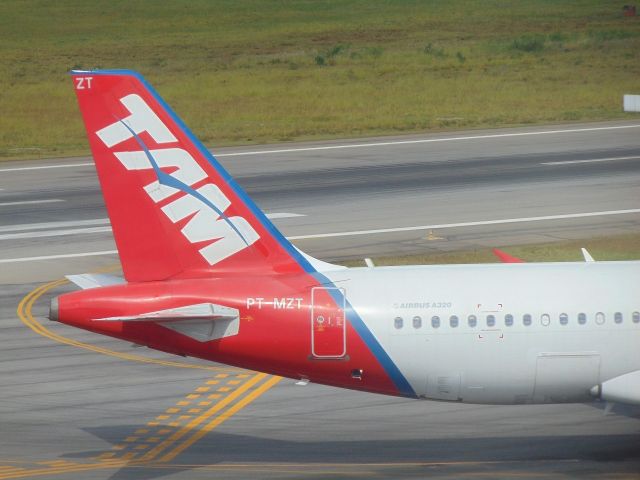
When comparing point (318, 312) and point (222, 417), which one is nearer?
point (318, 312)

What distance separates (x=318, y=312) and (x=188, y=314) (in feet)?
9.24

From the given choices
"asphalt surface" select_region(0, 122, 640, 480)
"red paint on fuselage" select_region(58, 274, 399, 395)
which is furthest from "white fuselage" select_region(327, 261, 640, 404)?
"asphalt surface" select_region(0, 122, 640, 480)

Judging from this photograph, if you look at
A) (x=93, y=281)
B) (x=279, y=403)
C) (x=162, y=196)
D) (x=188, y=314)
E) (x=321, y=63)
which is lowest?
(x=279, y=403)

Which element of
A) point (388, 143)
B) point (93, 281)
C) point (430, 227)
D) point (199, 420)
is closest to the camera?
point (93, 281)

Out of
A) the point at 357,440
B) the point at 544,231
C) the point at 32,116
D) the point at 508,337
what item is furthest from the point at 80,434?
the point at 32,116

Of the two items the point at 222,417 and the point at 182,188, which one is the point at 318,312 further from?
the point at 222,417

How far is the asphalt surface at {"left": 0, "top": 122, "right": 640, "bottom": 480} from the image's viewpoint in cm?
2920

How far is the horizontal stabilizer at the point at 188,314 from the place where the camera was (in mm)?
27047

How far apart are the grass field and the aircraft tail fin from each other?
51.6 meters

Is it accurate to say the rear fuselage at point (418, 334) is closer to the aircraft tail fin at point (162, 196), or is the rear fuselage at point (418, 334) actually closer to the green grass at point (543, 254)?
the aircraft tail fin at point (162, 196)

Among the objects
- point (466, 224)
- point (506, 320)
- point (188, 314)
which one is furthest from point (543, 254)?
point (188, 314)

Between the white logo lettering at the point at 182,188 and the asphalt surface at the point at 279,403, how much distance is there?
16.8ft

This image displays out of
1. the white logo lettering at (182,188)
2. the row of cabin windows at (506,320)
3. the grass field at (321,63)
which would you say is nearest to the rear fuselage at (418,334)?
the row of cabin windows at (506,320)

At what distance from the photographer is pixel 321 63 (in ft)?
404
